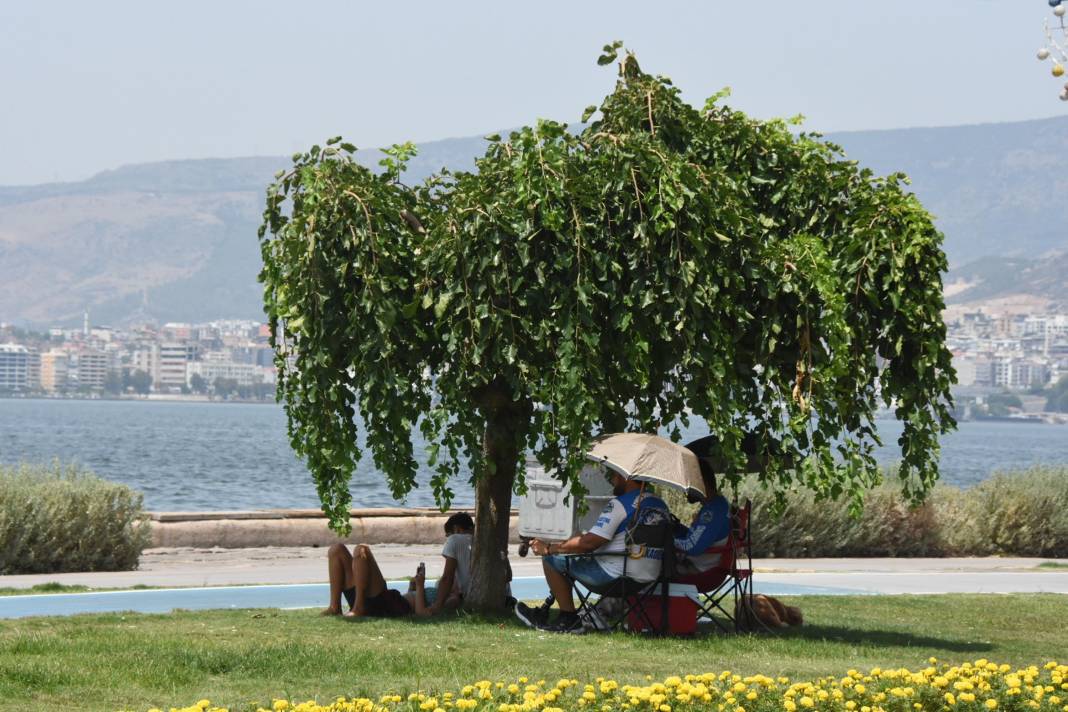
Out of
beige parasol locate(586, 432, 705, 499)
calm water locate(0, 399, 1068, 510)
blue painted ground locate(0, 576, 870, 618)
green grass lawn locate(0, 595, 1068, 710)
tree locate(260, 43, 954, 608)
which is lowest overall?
calm water locate(0, 399, 1068, 510)

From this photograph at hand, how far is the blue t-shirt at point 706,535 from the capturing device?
12281 millimetres

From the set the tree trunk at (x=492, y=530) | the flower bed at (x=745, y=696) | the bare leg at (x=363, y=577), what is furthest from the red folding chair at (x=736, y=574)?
the flower bed at (x=745, y=696)

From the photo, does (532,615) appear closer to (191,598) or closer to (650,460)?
(650,460)

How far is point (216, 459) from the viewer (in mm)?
89062

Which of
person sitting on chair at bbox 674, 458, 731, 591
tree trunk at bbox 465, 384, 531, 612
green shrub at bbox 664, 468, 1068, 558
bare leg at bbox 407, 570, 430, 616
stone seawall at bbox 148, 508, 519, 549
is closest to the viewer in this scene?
person sitting on chair at bbox 674, 458, 731, 591

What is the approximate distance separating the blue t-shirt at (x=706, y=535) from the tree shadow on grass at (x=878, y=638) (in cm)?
83

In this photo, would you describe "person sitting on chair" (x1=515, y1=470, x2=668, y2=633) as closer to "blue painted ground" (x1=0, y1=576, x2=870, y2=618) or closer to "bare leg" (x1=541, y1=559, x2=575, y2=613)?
"bare leg" (x1=541, y1=559, x2=575, y2=613)

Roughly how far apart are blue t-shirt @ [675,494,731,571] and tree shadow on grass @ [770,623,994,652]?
83 centimetres

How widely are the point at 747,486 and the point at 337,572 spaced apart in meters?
10.3

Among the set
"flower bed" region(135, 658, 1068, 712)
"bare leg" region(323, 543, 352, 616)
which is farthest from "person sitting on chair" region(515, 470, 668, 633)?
"flower bed" region(135, 658, 1068, 712)

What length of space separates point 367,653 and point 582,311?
2.83 m

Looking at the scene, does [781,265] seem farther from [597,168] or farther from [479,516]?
[479,516]

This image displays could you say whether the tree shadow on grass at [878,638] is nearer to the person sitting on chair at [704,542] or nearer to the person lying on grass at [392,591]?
the person sitting on chair at [704,542]

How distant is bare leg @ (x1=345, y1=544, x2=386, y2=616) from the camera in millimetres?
12734
